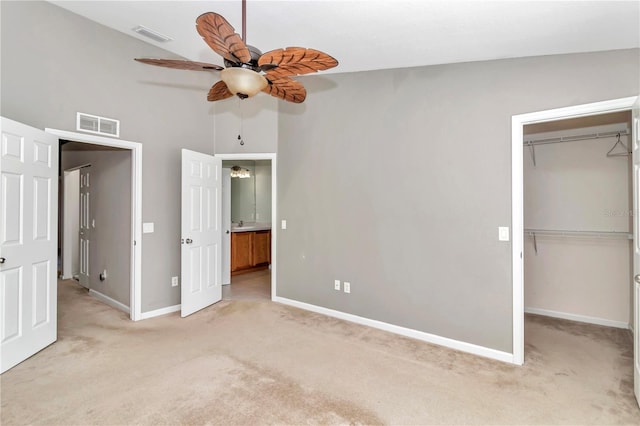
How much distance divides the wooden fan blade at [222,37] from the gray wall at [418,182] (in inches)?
81.5

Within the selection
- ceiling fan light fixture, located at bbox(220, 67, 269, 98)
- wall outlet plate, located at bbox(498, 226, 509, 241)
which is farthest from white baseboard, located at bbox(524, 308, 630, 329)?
ceiling fan light fixture, located at bbox(220, 67, 269, 98)

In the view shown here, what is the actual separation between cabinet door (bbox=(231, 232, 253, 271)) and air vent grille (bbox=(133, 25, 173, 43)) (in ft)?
11.3

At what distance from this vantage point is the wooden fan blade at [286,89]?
214cm

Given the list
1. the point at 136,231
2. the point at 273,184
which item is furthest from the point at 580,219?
the point at 136,231

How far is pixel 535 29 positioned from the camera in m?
2.38

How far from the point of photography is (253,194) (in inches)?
324

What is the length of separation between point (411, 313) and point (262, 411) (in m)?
1.84

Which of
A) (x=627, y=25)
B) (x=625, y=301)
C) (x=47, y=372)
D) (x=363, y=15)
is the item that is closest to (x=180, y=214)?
(x=47, y=372)

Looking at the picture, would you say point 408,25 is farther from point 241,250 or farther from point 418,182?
point 241,250

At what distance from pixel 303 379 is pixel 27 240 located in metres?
2.59

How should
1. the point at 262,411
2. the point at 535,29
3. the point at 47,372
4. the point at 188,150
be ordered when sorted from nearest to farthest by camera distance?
the point at 262,411 < the point at 535,29 < the point at 47,372 < the point at 188,150

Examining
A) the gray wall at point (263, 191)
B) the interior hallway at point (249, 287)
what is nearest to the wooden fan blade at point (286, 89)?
the interior hallway at point (249, 287)

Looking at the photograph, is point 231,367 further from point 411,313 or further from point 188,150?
point 188,150

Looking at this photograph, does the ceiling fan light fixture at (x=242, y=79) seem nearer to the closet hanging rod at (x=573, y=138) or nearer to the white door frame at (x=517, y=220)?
the white door frame at (x=517, y=220)
